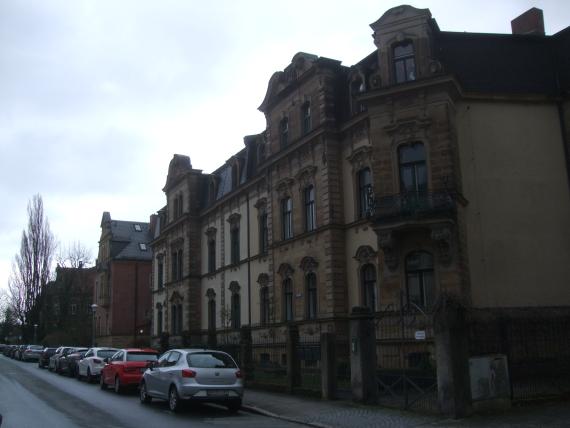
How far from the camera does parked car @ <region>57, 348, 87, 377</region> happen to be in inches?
1208

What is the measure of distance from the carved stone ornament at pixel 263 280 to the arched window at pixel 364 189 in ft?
31.5

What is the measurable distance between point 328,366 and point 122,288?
51847 millimetres

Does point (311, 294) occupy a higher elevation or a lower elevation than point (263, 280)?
lower

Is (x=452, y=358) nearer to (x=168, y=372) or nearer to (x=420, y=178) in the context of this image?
(x=168, y=372)

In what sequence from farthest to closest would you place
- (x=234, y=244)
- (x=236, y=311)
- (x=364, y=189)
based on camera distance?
(x=234, y=244)
(x=236, y=311)
(x=364, y=189)

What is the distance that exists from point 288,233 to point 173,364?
50.6ft

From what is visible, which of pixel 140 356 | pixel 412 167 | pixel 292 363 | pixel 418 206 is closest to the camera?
pixel 292 363

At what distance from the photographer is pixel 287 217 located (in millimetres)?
31578

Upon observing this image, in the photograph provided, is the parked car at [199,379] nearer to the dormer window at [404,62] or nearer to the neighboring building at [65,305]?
the dormer window at [404,62]

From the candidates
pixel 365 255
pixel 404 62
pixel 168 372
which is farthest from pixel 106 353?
pixel 404 62

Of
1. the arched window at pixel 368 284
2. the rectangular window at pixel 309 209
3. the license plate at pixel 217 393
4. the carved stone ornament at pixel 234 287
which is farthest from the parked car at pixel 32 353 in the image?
the license plate at pixel 217 393

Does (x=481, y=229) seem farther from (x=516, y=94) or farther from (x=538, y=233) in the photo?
(x=516, y=94)

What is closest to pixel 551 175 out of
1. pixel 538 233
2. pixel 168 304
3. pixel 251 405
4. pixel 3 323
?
pixel 538 233

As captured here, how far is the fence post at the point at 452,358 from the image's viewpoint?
1348cm
